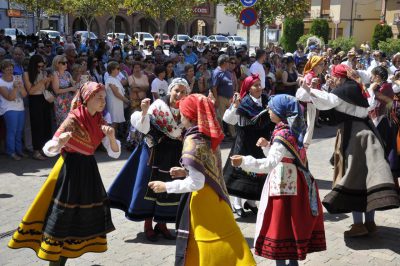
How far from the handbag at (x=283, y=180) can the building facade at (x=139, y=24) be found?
4655cm

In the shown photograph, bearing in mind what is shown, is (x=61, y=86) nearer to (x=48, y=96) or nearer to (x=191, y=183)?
(x=48, y=96)

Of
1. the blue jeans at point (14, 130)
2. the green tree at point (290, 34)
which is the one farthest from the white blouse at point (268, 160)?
the green tree at point (290, 34)

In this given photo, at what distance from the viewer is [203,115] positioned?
3764mm

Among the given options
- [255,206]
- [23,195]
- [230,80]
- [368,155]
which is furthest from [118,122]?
[368,155]

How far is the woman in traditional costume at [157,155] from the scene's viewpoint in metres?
5.23

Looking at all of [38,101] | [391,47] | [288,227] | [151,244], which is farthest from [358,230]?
[391,47]

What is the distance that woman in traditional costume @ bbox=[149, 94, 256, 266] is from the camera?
3684mm

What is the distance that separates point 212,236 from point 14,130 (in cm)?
633

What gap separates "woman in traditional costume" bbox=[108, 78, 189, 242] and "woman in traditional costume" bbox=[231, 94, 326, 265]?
125 cm

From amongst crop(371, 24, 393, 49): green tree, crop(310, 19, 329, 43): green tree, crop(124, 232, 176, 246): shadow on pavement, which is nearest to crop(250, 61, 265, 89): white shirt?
crop(124, 232, 176, 246): shadow on pavement

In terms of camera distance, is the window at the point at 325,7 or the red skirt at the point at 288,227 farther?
the window at the point at 325,7

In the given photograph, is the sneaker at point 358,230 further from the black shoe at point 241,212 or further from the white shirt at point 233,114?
the white shirt at point 233,114

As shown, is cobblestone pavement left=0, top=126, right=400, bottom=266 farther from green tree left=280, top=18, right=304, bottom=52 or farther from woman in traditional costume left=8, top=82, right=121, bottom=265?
green tree left=280, top=18, right=304, bottom=52

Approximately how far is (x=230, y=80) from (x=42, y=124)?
3.90 m
